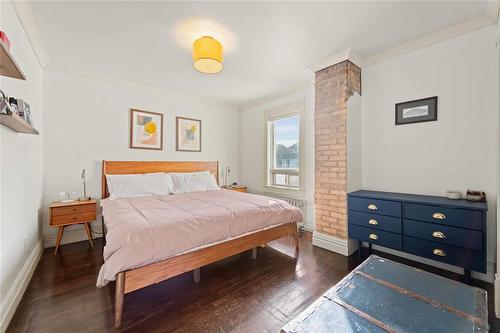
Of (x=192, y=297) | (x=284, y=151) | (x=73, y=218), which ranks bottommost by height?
(x=192, y=297)

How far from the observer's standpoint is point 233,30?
2236mm

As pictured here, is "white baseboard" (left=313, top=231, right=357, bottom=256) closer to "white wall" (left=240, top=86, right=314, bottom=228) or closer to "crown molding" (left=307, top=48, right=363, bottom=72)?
"white wall" (left=240, top=86, right=314, bottom=228)

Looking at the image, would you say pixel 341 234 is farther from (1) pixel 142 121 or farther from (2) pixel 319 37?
(1) pixel 142 121

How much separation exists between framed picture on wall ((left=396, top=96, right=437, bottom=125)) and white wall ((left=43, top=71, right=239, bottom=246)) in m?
3.67

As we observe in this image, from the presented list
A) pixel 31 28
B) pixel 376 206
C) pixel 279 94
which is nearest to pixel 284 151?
pixel 279 94

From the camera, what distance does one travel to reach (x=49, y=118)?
3025 mm

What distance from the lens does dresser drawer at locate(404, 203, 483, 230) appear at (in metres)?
1.89

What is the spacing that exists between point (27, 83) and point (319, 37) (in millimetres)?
3148

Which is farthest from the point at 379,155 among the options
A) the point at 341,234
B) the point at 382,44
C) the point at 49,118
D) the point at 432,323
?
the point at 49,118

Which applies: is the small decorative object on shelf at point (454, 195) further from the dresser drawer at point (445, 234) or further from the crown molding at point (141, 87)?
the crown molding at point (141, 87)

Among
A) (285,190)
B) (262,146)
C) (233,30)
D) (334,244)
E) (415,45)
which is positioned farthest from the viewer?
(262,146)

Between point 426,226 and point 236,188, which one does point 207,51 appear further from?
point 236,188

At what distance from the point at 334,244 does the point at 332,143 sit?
1352 millimetres

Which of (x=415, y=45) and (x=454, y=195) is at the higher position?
(x=415, y=45)
